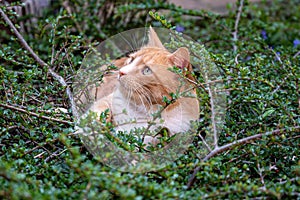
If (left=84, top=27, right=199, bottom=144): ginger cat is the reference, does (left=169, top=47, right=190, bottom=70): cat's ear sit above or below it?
above

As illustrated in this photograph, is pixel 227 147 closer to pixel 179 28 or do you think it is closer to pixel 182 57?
pixel 182 57

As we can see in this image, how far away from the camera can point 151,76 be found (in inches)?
74.1

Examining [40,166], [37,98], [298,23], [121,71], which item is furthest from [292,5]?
[40,166]

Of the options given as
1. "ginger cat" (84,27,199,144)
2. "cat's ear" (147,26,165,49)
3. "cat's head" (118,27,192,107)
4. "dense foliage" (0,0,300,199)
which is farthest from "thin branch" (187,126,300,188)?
"cat's ear" (147,26,165,49)

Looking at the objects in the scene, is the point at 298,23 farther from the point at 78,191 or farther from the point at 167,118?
the point at 78,191

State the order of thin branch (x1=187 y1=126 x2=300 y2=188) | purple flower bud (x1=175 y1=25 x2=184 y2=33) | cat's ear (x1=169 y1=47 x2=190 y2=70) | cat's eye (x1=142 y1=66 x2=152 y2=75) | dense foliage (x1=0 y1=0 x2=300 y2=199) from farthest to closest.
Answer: purple flower bud (x1=175 y1=25 x2=184 y2=33) < cat's eye (x1=142 y1=66 x2=152 y2=75) < cat's ear (x1=169 y1=47 x2=190 y2=70) < thin branch (x1=187 y1=126 x2=300 y2=188) < dense foliage (x1=0 y1=0 x2=300 y2=199)

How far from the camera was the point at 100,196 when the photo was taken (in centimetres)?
113

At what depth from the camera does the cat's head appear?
1800 millimetres

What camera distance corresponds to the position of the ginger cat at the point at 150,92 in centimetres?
176

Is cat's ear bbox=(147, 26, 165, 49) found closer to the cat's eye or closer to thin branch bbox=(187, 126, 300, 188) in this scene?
the cat's eye

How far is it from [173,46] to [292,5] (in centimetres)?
293

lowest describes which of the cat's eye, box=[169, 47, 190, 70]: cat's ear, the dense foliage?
the dense foliage

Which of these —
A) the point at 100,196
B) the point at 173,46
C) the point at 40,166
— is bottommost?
the point at 40,166

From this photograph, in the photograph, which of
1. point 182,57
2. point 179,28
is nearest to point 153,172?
point 182,57
